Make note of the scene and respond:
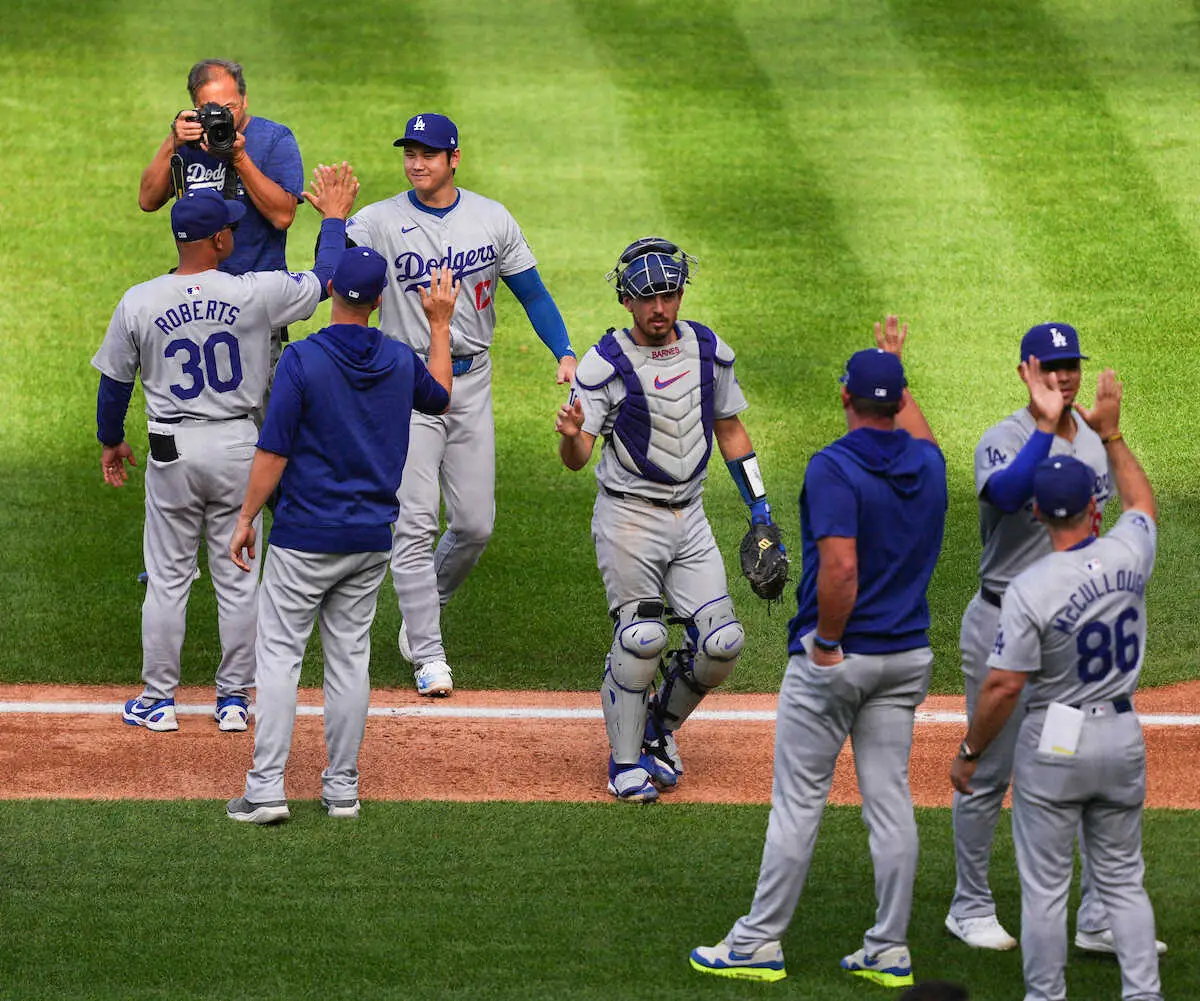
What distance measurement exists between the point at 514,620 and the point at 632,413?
268 cm

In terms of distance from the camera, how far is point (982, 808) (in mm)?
5973

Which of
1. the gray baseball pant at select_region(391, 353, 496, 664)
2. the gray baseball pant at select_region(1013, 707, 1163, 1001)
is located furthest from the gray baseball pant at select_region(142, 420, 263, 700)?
the gray baseball pant at select_region(1013, 707, 1163, 1001)

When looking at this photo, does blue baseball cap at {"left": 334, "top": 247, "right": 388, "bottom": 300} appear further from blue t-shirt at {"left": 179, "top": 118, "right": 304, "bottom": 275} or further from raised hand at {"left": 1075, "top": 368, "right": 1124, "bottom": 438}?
raised hand at {"left": 1075, "top": 368, "right": 1124, "bottom": 438}

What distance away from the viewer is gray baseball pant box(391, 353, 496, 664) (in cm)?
865

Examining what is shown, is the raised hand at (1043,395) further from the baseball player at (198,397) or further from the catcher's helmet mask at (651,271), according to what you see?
the baseball player at (198,397)


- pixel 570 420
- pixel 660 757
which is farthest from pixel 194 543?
pixel 660 757

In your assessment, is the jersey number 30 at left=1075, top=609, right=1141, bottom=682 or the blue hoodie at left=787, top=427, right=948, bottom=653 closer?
the jersey number 30 at left=1075, top=609, right=1141, bottom=682

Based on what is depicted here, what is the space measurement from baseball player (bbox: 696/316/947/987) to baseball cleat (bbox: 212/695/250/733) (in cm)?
298

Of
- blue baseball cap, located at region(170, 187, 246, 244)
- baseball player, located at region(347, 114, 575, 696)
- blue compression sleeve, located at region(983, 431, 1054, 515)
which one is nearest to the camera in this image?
blue compression sleeve, located at region(983, 431, 1054, 515)

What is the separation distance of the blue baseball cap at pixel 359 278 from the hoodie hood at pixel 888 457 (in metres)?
2.06

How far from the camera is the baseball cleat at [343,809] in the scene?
23.3 ft

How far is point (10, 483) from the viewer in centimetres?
1130

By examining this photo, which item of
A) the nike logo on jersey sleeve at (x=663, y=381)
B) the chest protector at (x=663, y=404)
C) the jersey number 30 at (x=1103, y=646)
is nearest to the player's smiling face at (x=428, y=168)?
the chest protector at (x=663, y=404)

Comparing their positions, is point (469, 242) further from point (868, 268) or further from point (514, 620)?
point (868, 268)
